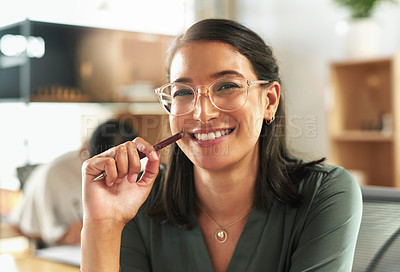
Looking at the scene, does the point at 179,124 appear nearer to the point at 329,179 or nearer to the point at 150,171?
the point at 150,171

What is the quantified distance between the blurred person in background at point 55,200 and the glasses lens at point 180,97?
2.57 ft

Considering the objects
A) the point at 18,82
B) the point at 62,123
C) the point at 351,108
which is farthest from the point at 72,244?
the point at 351,108

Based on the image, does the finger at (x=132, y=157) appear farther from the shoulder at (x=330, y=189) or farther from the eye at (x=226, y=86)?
the shoulder at (x=330, y=189)

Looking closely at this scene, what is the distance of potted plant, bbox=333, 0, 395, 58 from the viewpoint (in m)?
3.08

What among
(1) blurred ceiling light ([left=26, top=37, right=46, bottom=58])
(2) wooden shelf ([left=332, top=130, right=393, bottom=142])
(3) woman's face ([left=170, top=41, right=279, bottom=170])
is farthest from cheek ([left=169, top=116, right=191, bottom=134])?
(2) wooden shelf ([left=332, top=130, right=393, bottom=142])

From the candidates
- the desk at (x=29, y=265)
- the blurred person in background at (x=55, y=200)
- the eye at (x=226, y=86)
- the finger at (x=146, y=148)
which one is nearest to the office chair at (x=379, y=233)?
the eye at (x=226, y=86)

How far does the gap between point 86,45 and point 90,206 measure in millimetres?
1375

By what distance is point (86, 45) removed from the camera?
2250 millimetres

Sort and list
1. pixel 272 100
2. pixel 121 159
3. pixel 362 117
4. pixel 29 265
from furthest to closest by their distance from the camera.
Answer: pixel 362 117, pixel 29 265, pixel 272 100, pixel 121 159

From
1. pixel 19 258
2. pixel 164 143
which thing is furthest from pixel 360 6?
pixel 19 258

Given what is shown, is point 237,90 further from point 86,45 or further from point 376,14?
point 376,14

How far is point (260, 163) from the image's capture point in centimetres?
123

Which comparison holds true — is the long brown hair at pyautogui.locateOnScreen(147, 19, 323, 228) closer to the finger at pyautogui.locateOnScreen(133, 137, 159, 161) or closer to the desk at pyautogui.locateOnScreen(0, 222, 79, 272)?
the finger at pyautogui.locateOnScreen(133, 137, 159, 161)

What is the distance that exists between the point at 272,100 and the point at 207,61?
0.24 m
